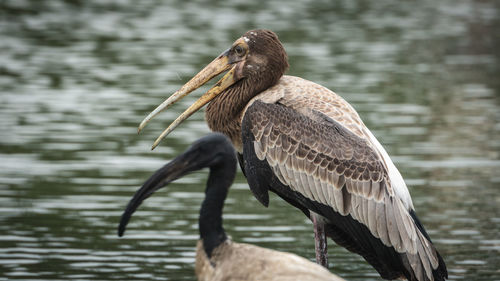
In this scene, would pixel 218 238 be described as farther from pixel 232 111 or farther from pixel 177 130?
pixel 177 130

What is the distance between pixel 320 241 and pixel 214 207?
2.22 m

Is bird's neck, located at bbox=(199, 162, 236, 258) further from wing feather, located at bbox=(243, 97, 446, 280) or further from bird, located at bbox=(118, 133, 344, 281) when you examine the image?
wing feather, located at bbox=(243, 97, 446, 280)

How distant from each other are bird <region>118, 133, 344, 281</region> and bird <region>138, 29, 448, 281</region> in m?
1.89

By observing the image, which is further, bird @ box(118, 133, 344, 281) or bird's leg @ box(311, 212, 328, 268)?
bird's leg @ box(311, 212, 328, 268)

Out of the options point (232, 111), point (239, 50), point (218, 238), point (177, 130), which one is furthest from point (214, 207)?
point (177, 130)

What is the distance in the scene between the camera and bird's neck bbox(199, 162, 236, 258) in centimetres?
678

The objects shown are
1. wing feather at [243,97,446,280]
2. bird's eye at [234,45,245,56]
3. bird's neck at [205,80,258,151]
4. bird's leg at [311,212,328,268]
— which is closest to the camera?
wing feather at [243,97,446,280]

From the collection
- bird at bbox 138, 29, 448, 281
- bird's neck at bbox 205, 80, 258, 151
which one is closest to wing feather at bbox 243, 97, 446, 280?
bird at bbox 138, 29, 448, 281

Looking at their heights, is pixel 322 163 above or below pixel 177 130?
above

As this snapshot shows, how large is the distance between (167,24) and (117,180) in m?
21.0

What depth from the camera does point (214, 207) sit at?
22.4 feet

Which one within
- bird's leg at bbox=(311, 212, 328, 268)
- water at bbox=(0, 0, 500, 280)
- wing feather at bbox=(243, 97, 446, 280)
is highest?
wing feather at bbox=(243, 97, 446, 280)

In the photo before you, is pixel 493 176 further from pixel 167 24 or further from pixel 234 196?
pixel 167 24

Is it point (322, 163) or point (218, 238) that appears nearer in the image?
point (218, 238)
